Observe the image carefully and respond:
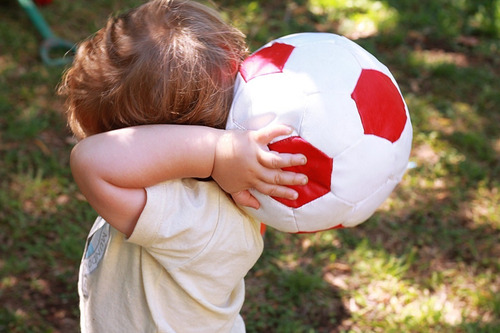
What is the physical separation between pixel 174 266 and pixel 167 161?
1.08 ft

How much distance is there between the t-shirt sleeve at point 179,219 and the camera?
1.62 metres

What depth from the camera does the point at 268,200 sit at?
1635 mm

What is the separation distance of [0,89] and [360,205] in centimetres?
328

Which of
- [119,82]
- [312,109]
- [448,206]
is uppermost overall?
[119,82]

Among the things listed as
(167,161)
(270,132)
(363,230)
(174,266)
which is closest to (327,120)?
(270,132)

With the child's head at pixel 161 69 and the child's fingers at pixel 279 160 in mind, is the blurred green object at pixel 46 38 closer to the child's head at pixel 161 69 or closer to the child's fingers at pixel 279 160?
the child's head at pixel 161 69

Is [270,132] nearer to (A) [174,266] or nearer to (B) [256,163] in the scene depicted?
(B) [256,163]

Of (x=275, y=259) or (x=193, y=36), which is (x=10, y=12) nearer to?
(x=275, y=259)

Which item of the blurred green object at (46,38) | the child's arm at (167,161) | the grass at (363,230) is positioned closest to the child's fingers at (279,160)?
the child's arm at (167,161)

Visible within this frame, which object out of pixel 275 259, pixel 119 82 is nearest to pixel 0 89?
pixel 275 259

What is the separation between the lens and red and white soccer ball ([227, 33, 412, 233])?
5.12ft

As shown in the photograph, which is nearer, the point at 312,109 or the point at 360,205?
the point at 312,109

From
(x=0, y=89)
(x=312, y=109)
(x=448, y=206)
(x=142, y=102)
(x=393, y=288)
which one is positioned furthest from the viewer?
(x=0, y=89)

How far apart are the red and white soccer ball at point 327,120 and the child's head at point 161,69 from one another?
0.07 meters
